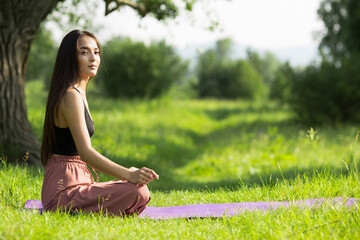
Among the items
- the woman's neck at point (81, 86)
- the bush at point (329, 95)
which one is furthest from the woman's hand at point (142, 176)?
the bush at point (329, 95)

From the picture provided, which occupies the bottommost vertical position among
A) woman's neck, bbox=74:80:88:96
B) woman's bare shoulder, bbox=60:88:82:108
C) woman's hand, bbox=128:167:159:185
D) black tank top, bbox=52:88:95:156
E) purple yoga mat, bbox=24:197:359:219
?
purple yoga mat, bbox=24:197:359:219

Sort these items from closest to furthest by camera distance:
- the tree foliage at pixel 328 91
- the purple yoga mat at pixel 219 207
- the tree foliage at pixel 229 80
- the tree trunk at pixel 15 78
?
the purple yoga mat at pixel 219 207, the tree trunk at pixel 15 78, the tree foliage at pixel 328 91, the tree foliage at pixel 229 80

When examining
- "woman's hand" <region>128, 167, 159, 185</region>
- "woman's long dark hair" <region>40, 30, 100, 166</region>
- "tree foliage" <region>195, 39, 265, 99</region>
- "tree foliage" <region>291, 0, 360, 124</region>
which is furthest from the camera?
"tree foliage" <region>195, 39, 265, 99</region>

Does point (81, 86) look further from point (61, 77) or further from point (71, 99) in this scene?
point (71, 99)

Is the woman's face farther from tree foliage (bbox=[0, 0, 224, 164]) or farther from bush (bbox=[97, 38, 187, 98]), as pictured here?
bush (bbox=[97, 38, 187, 98])

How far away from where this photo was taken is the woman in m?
3.37

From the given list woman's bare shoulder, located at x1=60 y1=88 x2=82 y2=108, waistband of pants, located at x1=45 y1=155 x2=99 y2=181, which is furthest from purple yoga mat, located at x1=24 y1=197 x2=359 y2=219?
woman's bare shoulder, located at x1=60 y1=88 x2=82 y2=108

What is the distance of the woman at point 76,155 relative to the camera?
3.37m

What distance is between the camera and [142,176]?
331 cm

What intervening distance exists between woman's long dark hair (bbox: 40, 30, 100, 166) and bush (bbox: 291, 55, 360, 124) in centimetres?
1162

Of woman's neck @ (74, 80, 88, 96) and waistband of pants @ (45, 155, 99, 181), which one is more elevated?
woman's neck @ (74, 80, 88, 96)

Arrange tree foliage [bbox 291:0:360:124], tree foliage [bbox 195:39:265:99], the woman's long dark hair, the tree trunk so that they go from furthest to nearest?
1. tree foliage [bbox 195:39:265:99]
2. tree foliage [bbox 291:0:360:124]
3. the tree trunk
4. the woman's long dark hair

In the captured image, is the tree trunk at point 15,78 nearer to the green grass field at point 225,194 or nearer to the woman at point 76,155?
the green grass field at point 225,194

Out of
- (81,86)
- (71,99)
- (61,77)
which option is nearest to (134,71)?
(81,86)
